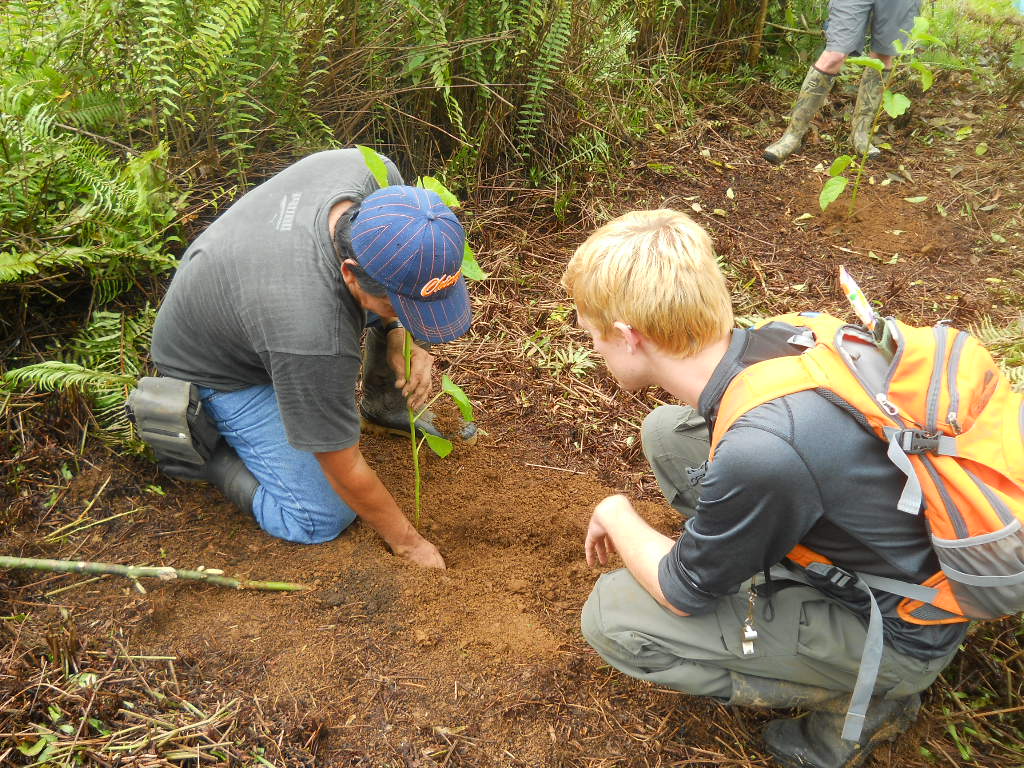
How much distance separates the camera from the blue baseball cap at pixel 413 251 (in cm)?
208

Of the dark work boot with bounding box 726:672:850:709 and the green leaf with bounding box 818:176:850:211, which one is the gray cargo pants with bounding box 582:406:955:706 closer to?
the dark work boot with bounding box 726:672:850:709

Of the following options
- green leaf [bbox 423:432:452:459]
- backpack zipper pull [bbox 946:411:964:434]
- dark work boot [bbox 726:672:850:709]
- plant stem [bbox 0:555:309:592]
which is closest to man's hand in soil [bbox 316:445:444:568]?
green leaf [bbox 423:432:452:459]

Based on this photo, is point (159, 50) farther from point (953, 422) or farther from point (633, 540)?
point (953, 422)

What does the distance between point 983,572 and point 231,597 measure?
230cm

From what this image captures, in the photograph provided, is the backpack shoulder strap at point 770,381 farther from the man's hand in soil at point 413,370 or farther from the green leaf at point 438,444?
the man's hand in soil at point 413,370

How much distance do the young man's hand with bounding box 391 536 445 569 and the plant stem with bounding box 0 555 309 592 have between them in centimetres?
38

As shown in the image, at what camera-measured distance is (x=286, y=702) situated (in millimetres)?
2248

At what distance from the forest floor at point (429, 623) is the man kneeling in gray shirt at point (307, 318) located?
0.22 m

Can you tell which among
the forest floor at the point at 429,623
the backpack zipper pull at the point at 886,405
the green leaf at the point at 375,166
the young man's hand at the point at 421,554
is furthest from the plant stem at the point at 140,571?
the backpack zipper pull at the point at 886,405

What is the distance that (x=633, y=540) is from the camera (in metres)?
2.06

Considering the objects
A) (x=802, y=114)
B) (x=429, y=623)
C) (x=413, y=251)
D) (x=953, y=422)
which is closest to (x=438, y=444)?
(x=429, y=623)

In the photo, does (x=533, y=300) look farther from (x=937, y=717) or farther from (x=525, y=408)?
(x=937, y=717)

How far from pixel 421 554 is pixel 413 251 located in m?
1.25

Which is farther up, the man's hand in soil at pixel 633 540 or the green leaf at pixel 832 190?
the green leaf at pixel 832 190
